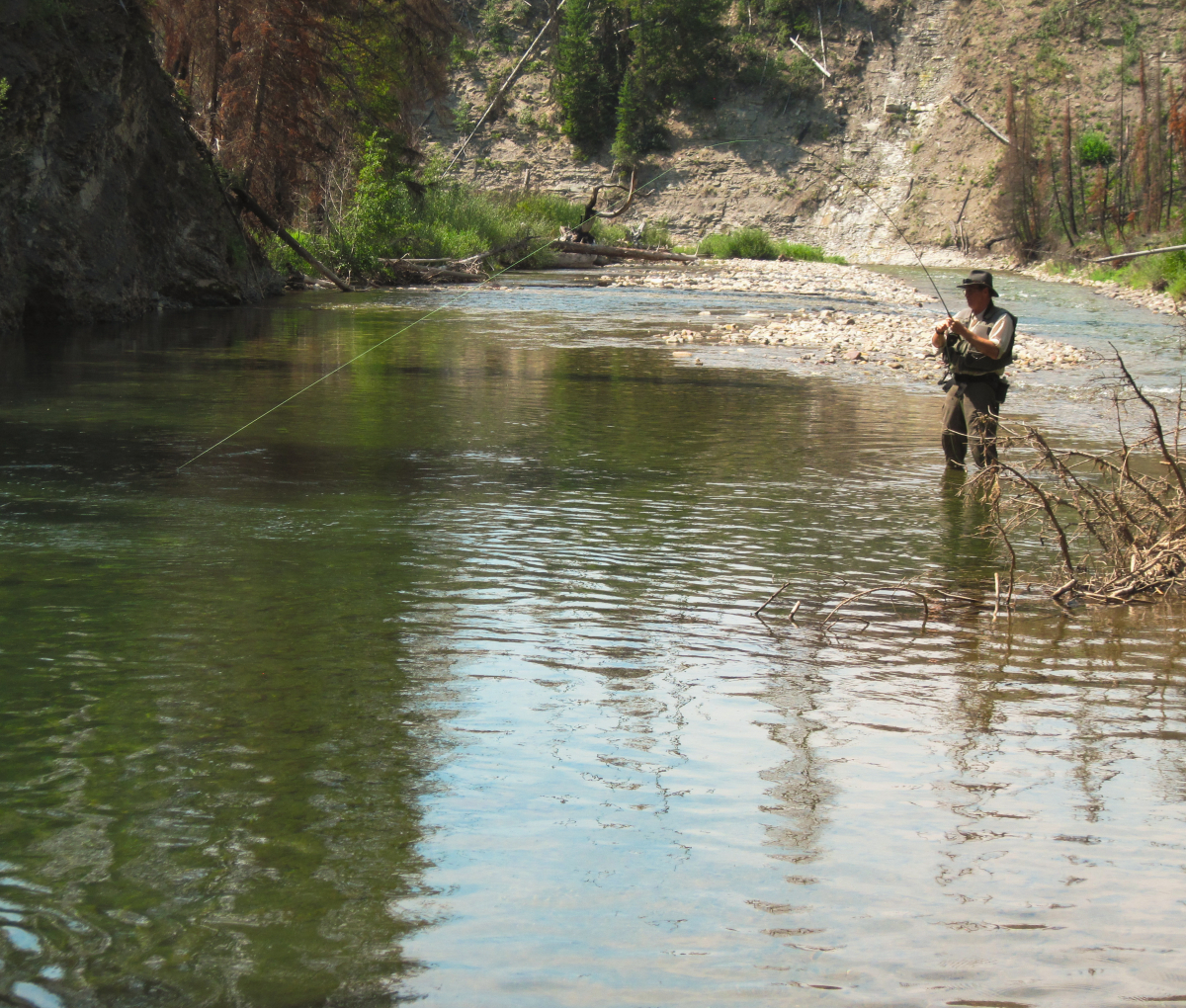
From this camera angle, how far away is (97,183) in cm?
1888

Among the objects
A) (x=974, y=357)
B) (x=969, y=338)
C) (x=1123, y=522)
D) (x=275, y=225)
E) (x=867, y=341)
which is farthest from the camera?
(x=275, y=225)

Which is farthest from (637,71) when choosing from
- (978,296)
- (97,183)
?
(978,296)

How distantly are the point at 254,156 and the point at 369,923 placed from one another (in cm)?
2343

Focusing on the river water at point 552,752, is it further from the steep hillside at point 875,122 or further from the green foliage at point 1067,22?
the green foliage at point 1067,22

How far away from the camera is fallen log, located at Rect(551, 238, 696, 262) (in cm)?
4116

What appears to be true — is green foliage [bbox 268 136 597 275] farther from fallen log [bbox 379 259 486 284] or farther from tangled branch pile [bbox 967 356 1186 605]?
tangled branch pile [bbox 967 356 1186 605]

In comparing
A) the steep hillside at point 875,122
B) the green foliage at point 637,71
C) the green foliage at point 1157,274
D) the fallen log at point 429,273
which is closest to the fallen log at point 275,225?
the fallen log at point 429,273

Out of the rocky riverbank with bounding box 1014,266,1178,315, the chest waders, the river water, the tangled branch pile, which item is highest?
the rocky riverbank with bounding box 1014,266,1178,315

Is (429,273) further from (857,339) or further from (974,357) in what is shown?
(974,357)

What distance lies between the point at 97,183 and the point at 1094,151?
4817 centimetres

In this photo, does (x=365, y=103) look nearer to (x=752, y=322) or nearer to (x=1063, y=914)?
(x=752, y=322)

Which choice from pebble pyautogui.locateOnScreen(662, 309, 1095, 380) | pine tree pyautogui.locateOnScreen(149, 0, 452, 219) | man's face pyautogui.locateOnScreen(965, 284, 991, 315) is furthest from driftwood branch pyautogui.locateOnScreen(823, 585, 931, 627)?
pine tree pyautogui.locateOnScreen(149, 0, 452, 219)

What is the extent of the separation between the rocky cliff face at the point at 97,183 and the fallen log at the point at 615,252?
732 inches

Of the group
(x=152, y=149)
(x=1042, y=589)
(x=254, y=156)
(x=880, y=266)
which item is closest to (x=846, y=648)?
(x=1042, y=589)
